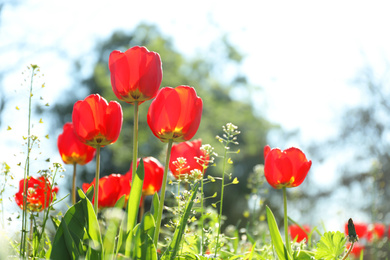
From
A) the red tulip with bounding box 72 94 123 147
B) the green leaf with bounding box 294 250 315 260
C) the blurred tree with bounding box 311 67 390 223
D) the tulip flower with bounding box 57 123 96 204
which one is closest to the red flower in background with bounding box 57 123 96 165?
the tulip flower with bounding box 57 123 96 204

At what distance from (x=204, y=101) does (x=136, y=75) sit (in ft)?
64.3

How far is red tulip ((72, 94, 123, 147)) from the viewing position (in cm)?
166

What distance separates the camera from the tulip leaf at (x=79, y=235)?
1.40 m

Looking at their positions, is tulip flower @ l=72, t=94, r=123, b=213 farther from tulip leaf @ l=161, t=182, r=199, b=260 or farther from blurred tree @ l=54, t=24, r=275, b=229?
blurred tree @ l=54, t=24, r=275, b=229

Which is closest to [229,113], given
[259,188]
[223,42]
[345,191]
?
[223,42]

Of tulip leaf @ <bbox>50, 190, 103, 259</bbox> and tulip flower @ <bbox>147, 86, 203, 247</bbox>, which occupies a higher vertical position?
tulip flower @ <bbox>147, 86, 203, 247</bbox>

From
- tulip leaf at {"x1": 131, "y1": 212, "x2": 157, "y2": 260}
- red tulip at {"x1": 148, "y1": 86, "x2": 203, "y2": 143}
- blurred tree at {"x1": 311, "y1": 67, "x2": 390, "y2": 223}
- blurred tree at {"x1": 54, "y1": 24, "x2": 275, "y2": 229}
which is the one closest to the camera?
tulip leaf at {"x1": 131, "y1": 212, "x2": 157, "y2": 260}

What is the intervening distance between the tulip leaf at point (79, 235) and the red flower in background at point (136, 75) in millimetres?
413

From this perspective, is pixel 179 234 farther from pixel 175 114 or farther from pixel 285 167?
pixel 285 167

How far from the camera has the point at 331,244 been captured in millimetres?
1682

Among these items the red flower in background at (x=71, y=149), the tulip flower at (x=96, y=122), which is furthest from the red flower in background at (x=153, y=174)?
the tulip flower at (x=96, y=122)

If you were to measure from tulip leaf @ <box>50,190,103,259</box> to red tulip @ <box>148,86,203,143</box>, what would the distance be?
1.21ft

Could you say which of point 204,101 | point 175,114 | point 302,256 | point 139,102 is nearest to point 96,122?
point 139,102

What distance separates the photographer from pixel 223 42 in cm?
2561
